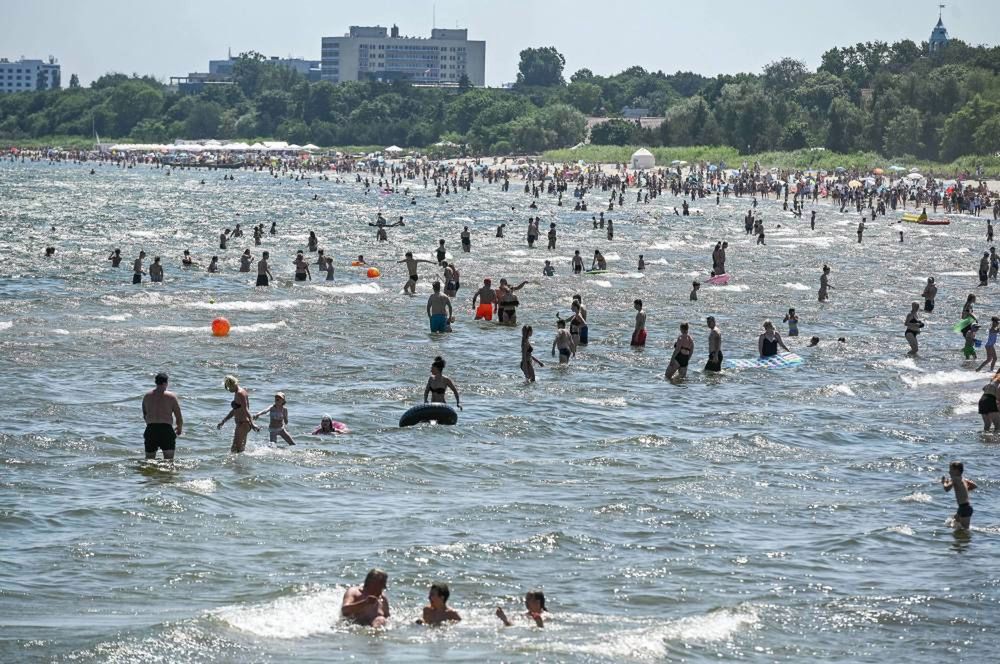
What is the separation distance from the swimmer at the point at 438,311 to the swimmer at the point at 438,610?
18.8m

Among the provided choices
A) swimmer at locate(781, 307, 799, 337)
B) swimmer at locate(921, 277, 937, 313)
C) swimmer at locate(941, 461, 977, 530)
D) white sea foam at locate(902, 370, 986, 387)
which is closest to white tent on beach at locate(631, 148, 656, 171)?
swimmer at locate(921, 277, 937, 313)

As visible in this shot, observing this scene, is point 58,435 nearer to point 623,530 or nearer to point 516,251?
point 623,530

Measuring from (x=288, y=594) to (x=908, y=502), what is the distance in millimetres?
8241

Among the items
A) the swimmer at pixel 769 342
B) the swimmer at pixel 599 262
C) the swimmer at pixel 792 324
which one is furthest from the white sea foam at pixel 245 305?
the swimmer at pixel 769 342

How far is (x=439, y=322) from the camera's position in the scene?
32031 millimetres

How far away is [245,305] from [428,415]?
16068 mm

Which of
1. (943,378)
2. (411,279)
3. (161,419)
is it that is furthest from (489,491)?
(411,279)

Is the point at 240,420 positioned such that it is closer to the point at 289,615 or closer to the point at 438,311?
the point at 289,615

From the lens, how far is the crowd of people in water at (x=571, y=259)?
18891 mm

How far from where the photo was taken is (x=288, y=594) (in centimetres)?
1398

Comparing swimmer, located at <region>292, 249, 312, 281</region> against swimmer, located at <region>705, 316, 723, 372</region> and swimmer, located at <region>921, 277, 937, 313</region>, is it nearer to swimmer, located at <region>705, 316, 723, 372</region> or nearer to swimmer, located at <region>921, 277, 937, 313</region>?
swimmer, located at <region>921, 277, 937, 313</region>

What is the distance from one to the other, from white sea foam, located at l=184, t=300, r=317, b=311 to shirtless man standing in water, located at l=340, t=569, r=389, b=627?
2386 cm

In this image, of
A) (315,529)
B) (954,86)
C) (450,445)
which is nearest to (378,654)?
(315,529)

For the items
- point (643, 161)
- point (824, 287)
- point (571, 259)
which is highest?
point (643, 161)
